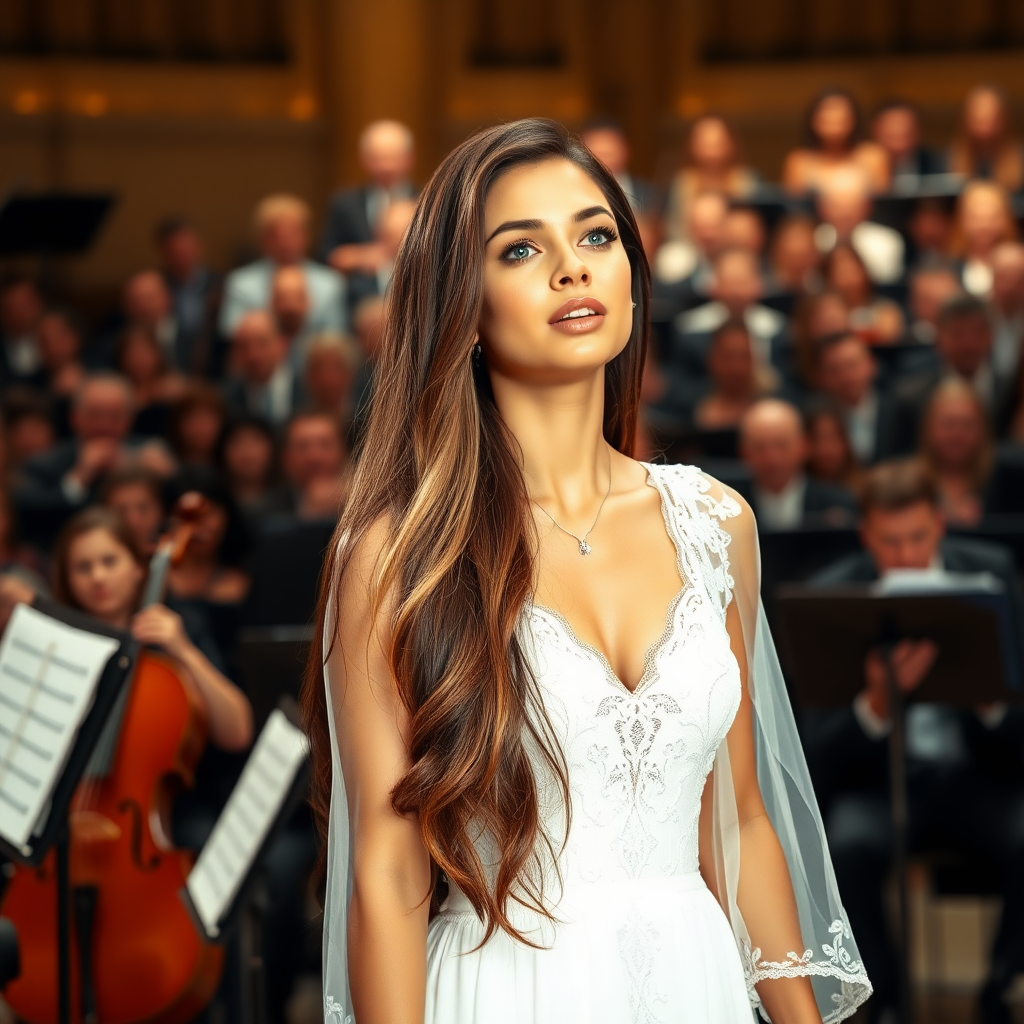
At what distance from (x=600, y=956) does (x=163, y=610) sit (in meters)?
2.59

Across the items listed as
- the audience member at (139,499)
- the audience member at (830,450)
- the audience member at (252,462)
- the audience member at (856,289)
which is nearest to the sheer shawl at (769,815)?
the audience member at (139,499)

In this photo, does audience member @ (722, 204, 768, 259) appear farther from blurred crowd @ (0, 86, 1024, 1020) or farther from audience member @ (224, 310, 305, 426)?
audience member @ (224, 310, 305, 426)

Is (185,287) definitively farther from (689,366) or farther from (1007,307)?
(1007,307)

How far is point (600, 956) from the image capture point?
186 centimetres

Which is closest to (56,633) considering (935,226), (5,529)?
(5,529)

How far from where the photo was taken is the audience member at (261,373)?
7.95 meters

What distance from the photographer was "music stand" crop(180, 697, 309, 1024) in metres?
3.24

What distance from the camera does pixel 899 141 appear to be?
30.7 ft

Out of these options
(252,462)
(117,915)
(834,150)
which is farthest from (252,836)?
(834,150)

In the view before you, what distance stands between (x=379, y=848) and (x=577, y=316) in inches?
22.7

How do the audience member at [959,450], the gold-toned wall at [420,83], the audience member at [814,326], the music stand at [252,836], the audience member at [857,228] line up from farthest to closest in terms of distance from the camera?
the gold-toned wall at [420,83] < the audience member at [857,228] < the audience member at [814,326] < the audience member at [959,450] < the music stand at [252,836]

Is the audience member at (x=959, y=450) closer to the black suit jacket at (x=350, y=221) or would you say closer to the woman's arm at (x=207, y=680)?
the woman's arm at (x=207, y=680)

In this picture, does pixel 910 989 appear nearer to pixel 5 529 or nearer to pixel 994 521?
pixel 994 521

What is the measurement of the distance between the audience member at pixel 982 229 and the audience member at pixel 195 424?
3.45 meters
